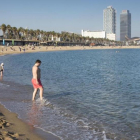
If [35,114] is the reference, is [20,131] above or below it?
above

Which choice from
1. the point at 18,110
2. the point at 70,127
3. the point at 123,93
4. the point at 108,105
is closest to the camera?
the point at 70,127

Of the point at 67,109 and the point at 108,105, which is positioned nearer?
the point at 67,109

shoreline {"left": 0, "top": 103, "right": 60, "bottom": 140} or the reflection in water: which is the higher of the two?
shoreline {"left": 0, "top": 103, "right": 60, "bottom": 140}

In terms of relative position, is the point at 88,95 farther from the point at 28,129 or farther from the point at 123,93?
the point at 28,129

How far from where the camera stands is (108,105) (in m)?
9.84

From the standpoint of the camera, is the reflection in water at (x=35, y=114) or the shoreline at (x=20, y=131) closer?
the shoreline at (x=20, y=131)

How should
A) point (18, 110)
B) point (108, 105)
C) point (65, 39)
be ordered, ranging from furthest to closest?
1. point (65, 39)
2. point (108, 105)
3. point (18, 110)

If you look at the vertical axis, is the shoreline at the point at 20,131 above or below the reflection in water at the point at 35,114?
above

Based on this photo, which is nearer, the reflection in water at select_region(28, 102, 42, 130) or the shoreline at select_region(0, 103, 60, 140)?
the shoreline at select_region(0, 103, 60, 140)

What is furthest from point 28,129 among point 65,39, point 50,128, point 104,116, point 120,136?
point 65,39

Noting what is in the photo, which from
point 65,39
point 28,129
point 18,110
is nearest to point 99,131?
point 28,129

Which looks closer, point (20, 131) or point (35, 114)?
point (20, 131)

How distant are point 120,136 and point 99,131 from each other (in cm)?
58

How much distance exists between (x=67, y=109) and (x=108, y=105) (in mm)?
1752
